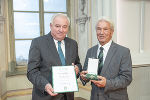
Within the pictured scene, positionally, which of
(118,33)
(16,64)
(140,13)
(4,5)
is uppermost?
(4,5)

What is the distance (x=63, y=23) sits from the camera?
6.49 ft

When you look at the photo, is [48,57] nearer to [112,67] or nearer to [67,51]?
[67,51]

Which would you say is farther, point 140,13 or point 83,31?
point 83,31

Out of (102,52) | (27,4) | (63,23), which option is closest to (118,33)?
(102,52)

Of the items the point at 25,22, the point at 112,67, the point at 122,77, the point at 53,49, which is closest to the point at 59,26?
the point at 53,49

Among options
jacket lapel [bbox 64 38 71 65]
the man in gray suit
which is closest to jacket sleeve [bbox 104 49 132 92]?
the man in gray suit

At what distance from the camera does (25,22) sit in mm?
4707

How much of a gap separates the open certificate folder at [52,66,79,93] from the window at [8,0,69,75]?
9.53 feet

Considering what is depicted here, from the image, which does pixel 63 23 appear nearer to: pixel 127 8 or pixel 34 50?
pixel 34 50

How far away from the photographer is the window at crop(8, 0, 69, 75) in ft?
14.8

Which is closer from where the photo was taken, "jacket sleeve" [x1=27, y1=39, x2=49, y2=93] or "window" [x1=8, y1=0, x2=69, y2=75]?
"jacket sleeve" [x1=27, y1=39, x2=49, y2=93]

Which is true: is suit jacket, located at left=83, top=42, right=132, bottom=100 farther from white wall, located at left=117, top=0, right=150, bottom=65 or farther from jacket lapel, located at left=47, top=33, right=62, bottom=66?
white wall, located at left=117, top=0, right=150, bottom=65

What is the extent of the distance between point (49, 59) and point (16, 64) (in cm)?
284

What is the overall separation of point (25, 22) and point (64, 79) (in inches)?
125
